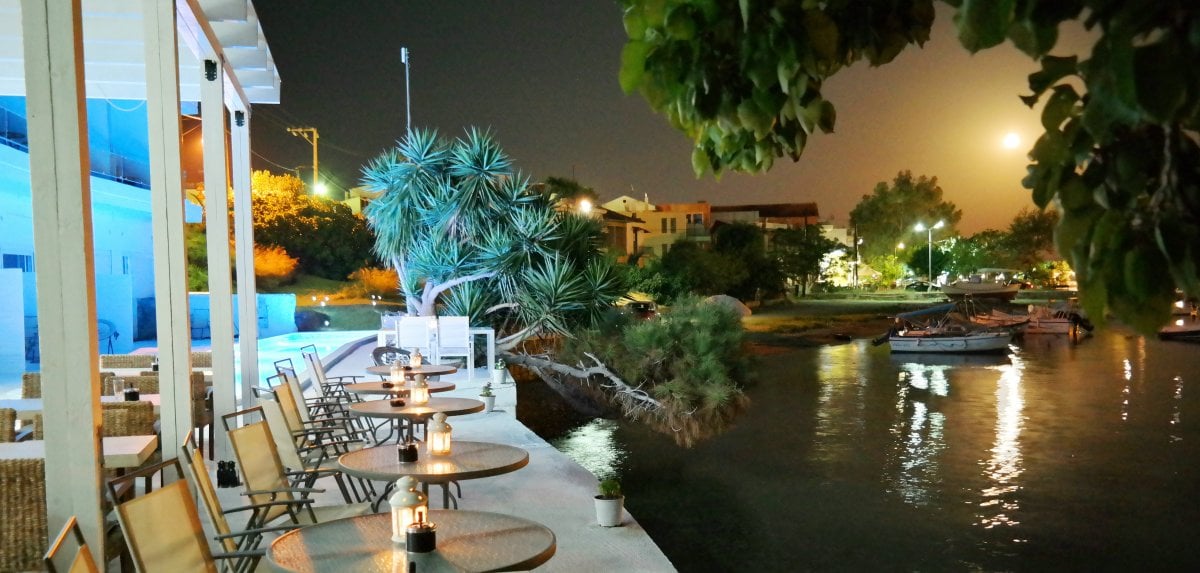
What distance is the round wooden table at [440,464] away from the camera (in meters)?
4.34

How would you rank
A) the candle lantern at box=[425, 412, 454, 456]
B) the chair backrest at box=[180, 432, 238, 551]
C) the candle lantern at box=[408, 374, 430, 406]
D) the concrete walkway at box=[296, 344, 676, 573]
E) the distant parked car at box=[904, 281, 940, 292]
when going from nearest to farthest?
the chair backrest at box=[180, 432, 238, 551] < the candle lantern at box=[425, 412, 454, 456] < the concrete walkway at box=[296, 344, 676, 573] < the candle lantern at box=[408, 374, 430, 406] < the distant parked car at box=[904, 281, 940, 292]

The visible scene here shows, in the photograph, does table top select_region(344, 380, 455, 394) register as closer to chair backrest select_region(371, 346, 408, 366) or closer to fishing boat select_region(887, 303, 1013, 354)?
chair backrest select_region(371, 346, 408, 366)

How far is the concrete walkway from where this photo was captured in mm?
5176

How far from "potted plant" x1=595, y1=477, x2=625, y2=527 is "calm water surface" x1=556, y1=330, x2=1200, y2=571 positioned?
608cm

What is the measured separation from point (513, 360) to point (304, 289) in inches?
810

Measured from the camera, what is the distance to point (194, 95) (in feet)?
32.8

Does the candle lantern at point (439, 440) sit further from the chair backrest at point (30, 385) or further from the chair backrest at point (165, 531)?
the chair backrest at point (30, 385)

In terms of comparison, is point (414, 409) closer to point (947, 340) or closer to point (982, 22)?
point (982, 22)

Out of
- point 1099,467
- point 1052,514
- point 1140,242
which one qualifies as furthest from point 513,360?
point 1140,242

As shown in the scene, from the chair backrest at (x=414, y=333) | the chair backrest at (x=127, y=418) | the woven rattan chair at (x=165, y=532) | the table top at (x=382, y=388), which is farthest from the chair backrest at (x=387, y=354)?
the woven rattan chair at (x=165, y=532)

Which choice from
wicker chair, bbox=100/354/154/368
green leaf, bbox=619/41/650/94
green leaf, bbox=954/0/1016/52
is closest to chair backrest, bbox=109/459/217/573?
green leaf, bbox=619/41/650/94

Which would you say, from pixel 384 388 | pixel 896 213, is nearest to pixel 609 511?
pixel 384 388

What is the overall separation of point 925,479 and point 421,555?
571 inches

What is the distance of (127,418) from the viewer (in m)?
4.96
